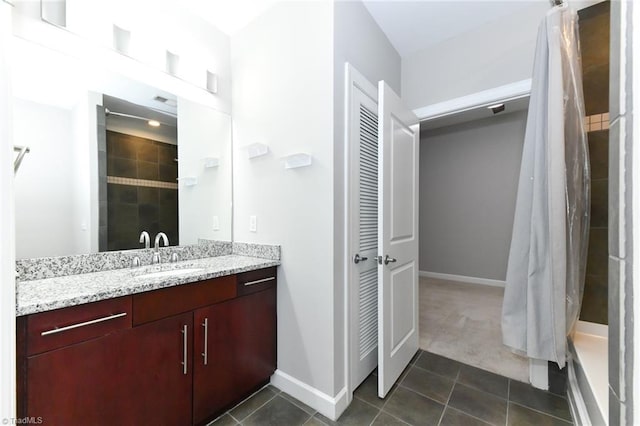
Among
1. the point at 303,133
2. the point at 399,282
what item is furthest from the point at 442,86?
the point at 399,282

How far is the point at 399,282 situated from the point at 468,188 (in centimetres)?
332

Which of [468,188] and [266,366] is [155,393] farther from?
[468,188]

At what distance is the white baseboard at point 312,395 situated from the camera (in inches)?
61.0

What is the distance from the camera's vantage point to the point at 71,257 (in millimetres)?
1404

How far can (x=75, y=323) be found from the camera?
1.03 m

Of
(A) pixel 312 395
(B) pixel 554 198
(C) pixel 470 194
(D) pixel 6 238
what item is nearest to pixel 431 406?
(A) pixel 312 395

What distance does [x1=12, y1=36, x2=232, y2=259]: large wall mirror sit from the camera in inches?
52.1

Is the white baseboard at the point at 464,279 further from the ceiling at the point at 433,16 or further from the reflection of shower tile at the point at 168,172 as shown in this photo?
the reflection of shower tile at the point at 168,172

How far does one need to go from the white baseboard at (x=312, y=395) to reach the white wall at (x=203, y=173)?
1105 mm

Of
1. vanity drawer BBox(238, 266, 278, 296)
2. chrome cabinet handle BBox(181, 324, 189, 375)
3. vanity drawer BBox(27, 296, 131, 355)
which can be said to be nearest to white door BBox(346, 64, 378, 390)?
vanity drawer BBox(238, 266, 278, 296)

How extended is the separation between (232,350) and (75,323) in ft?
2.60

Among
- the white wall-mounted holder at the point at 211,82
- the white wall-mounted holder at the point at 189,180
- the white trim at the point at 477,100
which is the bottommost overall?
the white wall-mounted holder at the point at 189,180

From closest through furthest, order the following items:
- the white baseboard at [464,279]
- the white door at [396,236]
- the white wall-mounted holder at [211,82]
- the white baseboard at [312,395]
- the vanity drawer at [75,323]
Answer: the vanity drawer at [75,323] < the white baseboard at [312,395] < the white door at [396,236] < the white wall-mounted holder at [211,82] < the white baseboard at [464,279]

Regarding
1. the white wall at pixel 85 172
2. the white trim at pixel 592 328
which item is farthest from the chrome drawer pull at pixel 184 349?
the white trim at pixel 592 328
